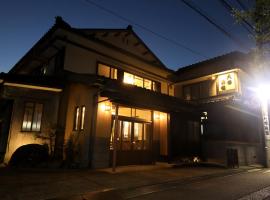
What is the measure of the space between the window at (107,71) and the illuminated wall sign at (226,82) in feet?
29.4

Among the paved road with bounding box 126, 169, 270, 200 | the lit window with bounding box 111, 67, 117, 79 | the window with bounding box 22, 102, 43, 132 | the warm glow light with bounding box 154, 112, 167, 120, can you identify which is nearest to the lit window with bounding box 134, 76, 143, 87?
the lit window with bounding box 111, 67, 117, 79

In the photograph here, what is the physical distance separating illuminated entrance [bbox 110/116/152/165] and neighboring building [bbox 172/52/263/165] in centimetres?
257

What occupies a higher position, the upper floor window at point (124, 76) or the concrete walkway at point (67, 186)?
the upper floor window at point (124, 76)

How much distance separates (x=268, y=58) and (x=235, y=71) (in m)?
4.45

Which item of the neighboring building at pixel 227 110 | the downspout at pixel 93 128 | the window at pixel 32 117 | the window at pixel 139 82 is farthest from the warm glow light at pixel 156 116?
the window at pixel 32 117

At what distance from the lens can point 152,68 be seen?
1700 cm

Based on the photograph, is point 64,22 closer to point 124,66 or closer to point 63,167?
point 124,66

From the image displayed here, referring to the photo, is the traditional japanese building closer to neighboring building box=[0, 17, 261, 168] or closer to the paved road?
neighboring building box=[0, 17, 261, 168]

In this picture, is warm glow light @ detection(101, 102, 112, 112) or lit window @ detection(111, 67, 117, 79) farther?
lit window @ detection(111, 67, 117, 79)

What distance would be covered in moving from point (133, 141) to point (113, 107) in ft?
8.12

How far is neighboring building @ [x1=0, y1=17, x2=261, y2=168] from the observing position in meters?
10.3

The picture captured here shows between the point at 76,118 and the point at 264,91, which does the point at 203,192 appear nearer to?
the point at 76,118

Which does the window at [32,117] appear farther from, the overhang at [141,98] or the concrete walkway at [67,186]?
the overhang at [141,98]

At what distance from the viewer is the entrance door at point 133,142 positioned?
11.2 meters
